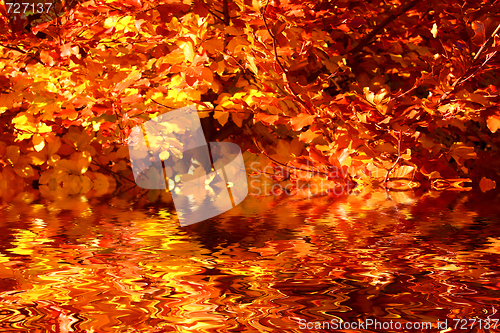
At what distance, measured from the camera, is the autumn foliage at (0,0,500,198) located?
2549 millimetres

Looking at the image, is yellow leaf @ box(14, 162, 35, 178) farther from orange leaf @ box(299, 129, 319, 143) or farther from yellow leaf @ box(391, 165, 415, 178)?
yellow leaf @ box(391, 165, 415, 178)

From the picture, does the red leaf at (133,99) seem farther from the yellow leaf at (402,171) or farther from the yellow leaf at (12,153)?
the yellow leaf at (402,171)

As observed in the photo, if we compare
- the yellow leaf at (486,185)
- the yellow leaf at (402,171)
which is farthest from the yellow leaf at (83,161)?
the yellow leaf at (486,185)

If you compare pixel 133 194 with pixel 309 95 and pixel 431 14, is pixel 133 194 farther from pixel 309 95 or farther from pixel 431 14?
pixel 431 14

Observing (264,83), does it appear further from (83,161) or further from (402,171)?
(83,161)

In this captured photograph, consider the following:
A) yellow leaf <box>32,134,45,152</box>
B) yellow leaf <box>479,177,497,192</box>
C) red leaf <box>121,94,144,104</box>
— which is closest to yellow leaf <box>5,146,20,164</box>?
yellow leaf <box>32,134,45,152</box>

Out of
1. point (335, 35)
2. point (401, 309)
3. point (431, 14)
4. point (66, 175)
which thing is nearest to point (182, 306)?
point (401, 309)

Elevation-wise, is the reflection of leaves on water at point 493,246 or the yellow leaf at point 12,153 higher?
the yellow leaf at point 12,153

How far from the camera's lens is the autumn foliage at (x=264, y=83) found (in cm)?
255

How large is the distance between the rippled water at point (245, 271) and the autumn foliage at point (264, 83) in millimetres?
543

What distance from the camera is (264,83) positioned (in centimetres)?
288

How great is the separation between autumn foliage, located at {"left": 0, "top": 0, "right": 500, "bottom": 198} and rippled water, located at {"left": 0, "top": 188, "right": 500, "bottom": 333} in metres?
0.54

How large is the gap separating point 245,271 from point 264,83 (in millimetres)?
1695

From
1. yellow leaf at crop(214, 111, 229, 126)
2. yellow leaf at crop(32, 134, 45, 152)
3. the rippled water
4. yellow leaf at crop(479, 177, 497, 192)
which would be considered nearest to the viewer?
the rippled water
